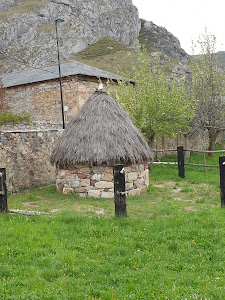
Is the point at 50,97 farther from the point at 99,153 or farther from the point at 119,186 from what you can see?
the point at 119,186

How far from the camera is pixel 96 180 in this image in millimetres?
8484

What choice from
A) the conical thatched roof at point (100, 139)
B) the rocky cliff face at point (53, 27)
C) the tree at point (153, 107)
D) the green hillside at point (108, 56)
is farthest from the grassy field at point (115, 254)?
the rocky cliff face at point (53, 27)

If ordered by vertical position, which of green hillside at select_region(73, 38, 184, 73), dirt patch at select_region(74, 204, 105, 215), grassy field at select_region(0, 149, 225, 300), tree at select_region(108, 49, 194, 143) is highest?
green hillside at select_region(73, 38, 184, 73)

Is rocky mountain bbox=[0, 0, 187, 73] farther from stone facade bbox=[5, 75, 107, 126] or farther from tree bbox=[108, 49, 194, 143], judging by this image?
tree bbox=[108, 49, 194, 143]

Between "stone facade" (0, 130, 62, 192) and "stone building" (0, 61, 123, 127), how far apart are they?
5.60 meters

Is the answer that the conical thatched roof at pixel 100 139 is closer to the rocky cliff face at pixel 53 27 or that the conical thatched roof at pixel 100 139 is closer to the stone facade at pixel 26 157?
the stone facade at pixel 26 157

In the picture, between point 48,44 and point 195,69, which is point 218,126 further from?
point 48,44

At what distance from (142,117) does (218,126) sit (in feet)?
21.0

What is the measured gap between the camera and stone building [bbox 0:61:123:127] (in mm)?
17344

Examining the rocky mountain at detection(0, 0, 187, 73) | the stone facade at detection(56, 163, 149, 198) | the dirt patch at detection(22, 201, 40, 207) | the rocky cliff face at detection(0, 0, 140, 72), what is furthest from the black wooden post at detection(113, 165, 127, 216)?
the rocky cliff face at detection(0, 0, 140, 72)

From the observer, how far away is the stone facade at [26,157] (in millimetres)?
9719

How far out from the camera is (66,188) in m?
8.88

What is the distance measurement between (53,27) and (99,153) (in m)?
57.9

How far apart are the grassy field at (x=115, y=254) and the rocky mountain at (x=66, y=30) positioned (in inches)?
1765
